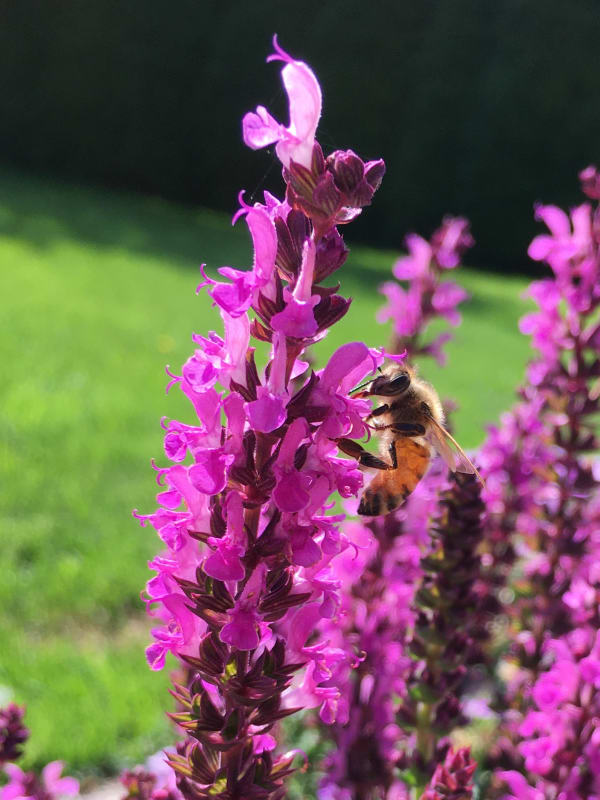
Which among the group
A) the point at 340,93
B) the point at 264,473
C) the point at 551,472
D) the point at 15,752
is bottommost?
the point at 15,752

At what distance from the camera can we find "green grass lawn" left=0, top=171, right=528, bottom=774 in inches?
138

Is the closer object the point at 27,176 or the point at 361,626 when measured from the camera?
the point at 361,626

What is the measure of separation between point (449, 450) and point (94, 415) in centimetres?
528

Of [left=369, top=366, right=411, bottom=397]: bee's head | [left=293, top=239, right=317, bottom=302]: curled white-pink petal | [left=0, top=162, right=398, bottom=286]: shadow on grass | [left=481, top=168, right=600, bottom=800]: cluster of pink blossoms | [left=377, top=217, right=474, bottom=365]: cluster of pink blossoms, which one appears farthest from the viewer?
[left=0, top=162, right=398, bottom=286]: shadow on grass

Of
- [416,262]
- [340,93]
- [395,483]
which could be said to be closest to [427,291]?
[416,262]

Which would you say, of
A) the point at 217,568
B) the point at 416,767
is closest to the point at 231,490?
the point at 217,568

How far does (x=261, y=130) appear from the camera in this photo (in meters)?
1.01

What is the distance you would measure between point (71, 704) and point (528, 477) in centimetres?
203

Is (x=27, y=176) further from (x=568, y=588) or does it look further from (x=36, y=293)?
(x=568, y=588)

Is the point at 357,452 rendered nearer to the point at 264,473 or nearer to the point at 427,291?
the point at 264,473

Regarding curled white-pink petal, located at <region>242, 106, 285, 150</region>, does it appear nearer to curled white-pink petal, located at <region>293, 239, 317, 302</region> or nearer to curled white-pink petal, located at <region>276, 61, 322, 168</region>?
curled white-pink petal, located at <region>276, 61, 322, 168</region>

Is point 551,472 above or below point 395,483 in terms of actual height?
above

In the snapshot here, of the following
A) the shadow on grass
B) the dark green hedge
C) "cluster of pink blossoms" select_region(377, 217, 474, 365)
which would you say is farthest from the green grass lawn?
the dark green hedge

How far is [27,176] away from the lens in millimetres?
16562
